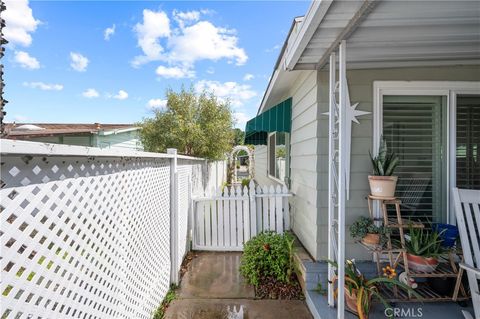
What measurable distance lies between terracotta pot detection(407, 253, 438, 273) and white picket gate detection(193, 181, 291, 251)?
214cm

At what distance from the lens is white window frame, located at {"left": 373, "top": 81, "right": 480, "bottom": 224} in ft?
10.2

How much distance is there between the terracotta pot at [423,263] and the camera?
2.65 metres

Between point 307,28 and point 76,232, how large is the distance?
2.13m

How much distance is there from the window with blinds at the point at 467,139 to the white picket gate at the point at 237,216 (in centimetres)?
241

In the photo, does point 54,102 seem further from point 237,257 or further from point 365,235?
point 365,235

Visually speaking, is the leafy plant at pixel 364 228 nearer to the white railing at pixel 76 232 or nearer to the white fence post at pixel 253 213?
the white fence post at pixel 253 213

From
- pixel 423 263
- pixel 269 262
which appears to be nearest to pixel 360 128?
pixel 423 263

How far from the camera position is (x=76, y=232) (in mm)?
1477

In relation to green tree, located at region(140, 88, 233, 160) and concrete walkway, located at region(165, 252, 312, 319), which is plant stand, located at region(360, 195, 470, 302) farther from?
green tree, located at region(140, 88, 233, 160)

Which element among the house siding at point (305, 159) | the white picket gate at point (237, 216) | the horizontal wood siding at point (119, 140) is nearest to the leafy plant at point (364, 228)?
the house siding at point (305, 159)

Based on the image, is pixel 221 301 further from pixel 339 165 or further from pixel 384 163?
pixel 384 163

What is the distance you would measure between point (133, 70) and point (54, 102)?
30.6 ft

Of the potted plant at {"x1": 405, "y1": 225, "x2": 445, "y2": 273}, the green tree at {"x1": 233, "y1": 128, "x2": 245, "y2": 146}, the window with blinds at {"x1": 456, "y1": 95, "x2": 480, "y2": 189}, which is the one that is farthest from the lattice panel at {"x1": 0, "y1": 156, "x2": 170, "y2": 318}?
the green tree at {"x1": 233, "y1": 128, "x2": 245, "y2": 146}

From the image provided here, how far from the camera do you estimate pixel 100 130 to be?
1045 centimetres
